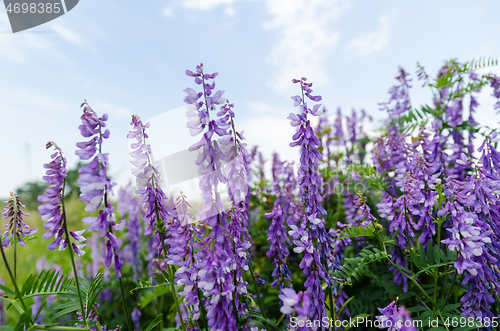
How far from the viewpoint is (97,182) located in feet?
4.37

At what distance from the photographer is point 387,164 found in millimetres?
3240

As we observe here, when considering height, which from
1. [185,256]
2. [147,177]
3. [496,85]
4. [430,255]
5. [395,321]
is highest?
[496,85]

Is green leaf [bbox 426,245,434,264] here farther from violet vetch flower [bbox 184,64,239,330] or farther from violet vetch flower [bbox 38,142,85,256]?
violet vetch flower [bbox 38,142,85,256]

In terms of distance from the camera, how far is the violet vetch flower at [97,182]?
1325 millimetres

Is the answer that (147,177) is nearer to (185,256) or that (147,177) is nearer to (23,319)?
(185,256)

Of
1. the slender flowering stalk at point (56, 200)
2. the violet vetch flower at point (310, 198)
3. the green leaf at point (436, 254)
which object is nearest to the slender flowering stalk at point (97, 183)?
the slender flowering stalk at point (56, 200)

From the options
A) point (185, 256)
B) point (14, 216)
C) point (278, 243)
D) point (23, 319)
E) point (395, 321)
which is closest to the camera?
point (23, 319)

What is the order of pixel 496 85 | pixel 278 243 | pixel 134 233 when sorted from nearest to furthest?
pixel 278 243
pixel 496 85
pixel 134 233

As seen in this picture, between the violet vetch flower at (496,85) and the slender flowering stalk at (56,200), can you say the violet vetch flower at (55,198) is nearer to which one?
the slender flowering stalk at (56,200)

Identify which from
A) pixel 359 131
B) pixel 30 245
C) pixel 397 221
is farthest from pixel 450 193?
pixel 30 245

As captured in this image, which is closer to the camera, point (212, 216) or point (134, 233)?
point (212, 216)

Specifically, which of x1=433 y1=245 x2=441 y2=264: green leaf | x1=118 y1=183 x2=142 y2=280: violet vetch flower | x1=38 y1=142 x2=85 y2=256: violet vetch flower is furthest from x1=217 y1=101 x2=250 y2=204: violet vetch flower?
x1=118 y1=183 x2=142 y2=280: violet vetch flower

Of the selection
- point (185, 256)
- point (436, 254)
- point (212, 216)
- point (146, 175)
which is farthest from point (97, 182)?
point (436, 254)

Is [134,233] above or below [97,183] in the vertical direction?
below
